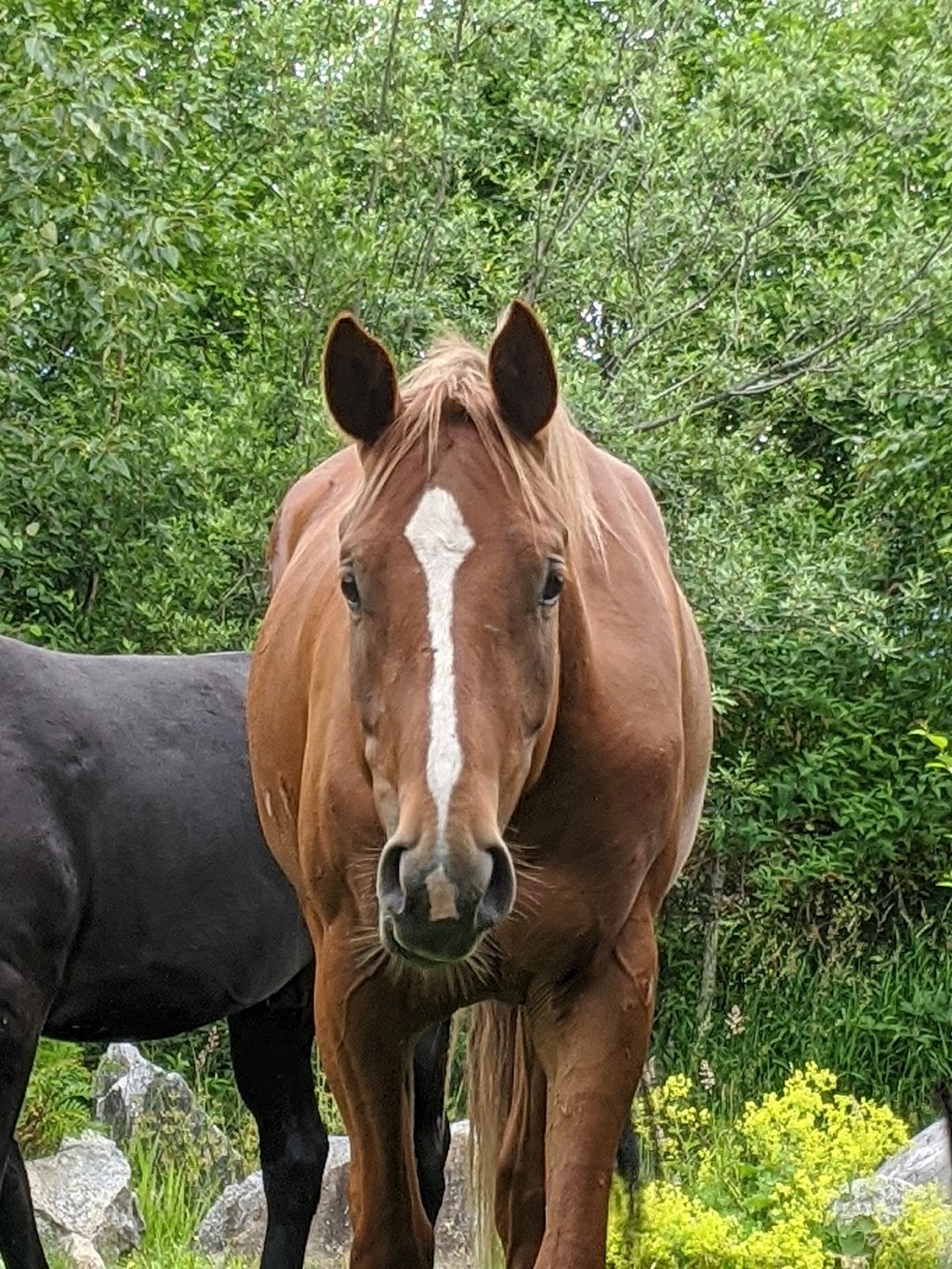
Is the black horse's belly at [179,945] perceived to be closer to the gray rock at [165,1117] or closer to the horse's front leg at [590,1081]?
the horse's front leg at [590,1081]

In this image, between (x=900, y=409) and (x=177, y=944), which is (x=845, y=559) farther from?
(x=177, y=944)

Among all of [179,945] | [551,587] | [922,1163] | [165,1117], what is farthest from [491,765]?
[165,1117]

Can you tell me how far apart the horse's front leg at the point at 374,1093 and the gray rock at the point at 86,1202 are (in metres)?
2.12

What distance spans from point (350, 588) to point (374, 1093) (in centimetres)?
105

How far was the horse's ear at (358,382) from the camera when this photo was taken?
3.00 m

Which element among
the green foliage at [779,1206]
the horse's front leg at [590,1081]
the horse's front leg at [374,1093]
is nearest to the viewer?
the horse's front leg at [590,1081]

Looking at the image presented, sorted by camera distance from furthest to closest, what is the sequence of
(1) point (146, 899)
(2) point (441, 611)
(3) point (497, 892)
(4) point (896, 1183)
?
1. (4) point (896, 1183)
2. (1) point (146, 899)
3. (2) point (441, 611)
4. (3) point (497, 892)

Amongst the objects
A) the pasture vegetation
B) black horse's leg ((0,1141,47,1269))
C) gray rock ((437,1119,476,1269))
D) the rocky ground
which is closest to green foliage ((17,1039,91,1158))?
the pasture vegetation

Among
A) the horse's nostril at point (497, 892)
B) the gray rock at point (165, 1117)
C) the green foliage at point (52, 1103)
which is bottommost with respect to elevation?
the green foliage at point (52, 1103)

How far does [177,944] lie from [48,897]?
1.40ft

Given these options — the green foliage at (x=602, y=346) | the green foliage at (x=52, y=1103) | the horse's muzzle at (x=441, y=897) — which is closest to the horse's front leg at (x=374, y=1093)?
the horse's muzzle at (x=441, y=897)

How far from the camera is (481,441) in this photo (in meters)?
2.98

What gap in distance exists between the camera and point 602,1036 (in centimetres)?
327

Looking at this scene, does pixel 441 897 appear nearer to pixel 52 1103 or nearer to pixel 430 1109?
pixel 430 1109
